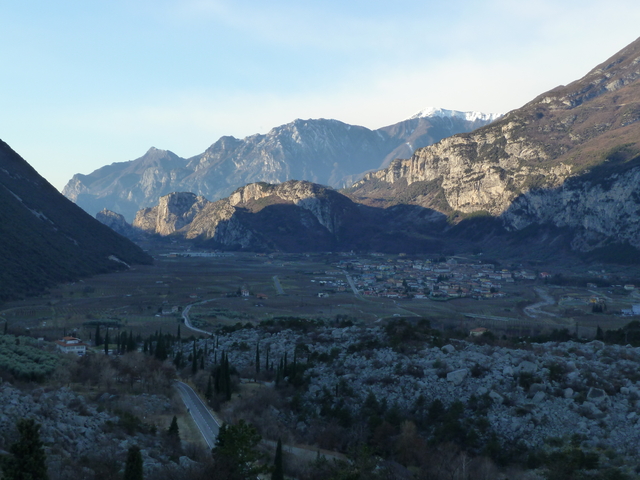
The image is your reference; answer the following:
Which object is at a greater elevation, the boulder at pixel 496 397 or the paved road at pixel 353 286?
the boulder at pixel 496 397

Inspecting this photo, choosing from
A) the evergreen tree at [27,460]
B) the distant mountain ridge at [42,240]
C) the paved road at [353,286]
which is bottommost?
Result: the paved road at [353,286]

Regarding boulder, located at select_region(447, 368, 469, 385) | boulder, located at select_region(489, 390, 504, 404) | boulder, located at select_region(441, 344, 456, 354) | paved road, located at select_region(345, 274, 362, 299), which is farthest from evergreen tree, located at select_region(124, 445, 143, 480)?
paved road, located at select_region(345, 274, 362, 299)

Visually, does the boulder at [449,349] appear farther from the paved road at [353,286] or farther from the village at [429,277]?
the village at [429,277]

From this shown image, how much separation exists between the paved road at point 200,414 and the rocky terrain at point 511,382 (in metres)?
4.89

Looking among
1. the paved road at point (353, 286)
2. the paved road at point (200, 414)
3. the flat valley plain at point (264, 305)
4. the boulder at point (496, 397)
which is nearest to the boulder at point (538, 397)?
the boulder at point (496, 397)

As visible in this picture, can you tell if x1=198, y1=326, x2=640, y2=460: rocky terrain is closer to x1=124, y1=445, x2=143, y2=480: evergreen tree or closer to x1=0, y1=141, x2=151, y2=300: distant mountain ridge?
x1=124, y1=445, x2=143, y2=480: evergreen tree

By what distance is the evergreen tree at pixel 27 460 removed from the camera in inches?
738

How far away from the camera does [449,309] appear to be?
99500mm

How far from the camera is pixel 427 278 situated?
145000 millimetres

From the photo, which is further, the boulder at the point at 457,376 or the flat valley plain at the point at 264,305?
the flat valley plain at the point at 264,305

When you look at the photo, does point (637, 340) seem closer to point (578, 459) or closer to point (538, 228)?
point (578, 459)

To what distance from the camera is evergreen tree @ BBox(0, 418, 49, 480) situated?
1873 cm

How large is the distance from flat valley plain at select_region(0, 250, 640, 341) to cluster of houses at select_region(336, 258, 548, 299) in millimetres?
4914

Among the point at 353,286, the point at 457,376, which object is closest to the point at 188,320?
the point at 353,286
